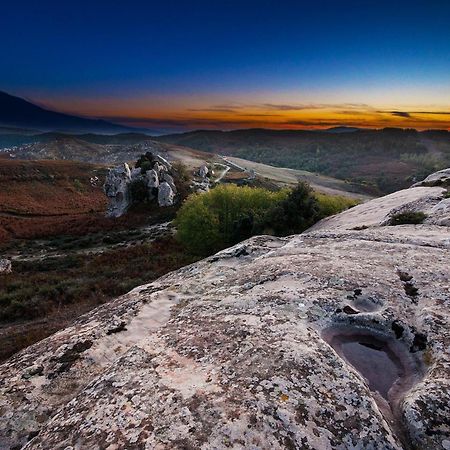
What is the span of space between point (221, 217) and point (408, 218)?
2688cm

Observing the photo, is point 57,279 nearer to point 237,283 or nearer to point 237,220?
point 237,220

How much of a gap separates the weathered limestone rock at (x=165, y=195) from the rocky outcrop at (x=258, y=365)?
7121 centimetres

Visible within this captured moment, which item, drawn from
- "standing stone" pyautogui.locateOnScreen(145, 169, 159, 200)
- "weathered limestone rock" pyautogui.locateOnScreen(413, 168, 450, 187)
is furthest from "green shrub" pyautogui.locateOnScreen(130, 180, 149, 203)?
"weathered limestone rock" pyautogui.locateOnScreen(413, 168, 450, 187)

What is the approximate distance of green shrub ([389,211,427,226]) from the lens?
24656 millimetres

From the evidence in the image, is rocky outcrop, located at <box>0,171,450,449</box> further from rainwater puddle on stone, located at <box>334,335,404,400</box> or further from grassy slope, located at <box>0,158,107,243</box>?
grassy slope, located at <box>0,158,107,243</box>

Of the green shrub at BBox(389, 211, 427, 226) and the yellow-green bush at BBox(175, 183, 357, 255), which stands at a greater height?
the green shrub at BBox(389, 211, 427, 226)

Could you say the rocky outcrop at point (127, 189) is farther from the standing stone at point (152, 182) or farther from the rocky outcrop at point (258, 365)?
the rocky outcrop at point (258, 365)

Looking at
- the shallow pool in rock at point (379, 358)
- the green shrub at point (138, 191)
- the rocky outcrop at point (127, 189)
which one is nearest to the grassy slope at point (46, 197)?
the rocky outcrop at point (127, 189)

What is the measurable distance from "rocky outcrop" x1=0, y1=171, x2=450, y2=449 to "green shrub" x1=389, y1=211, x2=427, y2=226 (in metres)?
9.15

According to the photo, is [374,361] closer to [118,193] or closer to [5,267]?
[5,267]

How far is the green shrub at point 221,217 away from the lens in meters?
44.6

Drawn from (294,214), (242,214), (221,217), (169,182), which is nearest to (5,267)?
(221,217)

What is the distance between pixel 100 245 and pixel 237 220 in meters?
28.1

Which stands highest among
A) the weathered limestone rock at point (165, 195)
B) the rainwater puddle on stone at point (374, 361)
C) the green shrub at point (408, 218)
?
the rainwater puddle on stone at point (374, 361)
